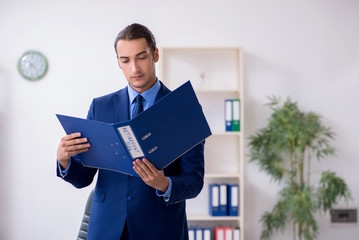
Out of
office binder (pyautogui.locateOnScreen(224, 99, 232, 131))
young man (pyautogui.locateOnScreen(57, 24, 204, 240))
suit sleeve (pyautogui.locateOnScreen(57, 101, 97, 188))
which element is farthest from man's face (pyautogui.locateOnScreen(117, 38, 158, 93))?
office binder (pyautogui.locateOnScreen(224, 99, 232, 131))

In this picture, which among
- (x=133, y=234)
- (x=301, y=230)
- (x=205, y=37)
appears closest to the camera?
(x=133, y=234)

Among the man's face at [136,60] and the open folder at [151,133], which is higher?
the man's face at [136,60]

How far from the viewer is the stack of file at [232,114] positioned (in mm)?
3490

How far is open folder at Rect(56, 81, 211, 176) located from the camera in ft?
3.98

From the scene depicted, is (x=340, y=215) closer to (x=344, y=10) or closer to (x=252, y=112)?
(x=252, y=112)

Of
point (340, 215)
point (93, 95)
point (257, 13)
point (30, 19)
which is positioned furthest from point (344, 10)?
point (30, 19)

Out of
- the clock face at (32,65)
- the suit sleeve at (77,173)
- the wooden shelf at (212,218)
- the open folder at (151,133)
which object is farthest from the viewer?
the clock face at (32,65)

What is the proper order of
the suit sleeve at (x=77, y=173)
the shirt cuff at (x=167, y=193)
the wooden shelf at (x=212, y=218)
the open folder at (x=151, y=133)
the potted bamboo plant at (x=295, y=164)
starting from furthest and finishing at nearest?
the wooden shelf at (x=212, y=218) < the potted bamboo plant at (x=295, y=164) < the suit sleeve at (x=77, y=173) < the shirt cuff at (x=167, y=193) < the open folder at (x=151, y=133)

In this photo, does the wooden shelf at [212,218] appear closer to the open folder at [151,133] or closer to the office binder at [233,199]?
the office binder at [233,199]

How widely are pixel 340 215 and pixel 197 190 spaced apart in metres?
2.81

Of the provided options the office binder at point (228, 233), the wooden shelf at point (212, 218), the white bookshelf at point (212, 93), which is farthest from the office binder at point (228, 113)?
the office binder at point (228, 233)

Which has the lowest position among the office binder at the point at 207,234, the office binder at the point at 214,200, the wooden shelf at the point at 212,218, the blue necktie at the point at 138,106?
the office binder at the point at 207,234

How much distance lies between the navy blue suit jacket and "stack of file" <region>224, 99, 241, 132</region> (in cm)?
202

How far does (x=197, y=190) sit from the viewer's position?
1.44m
